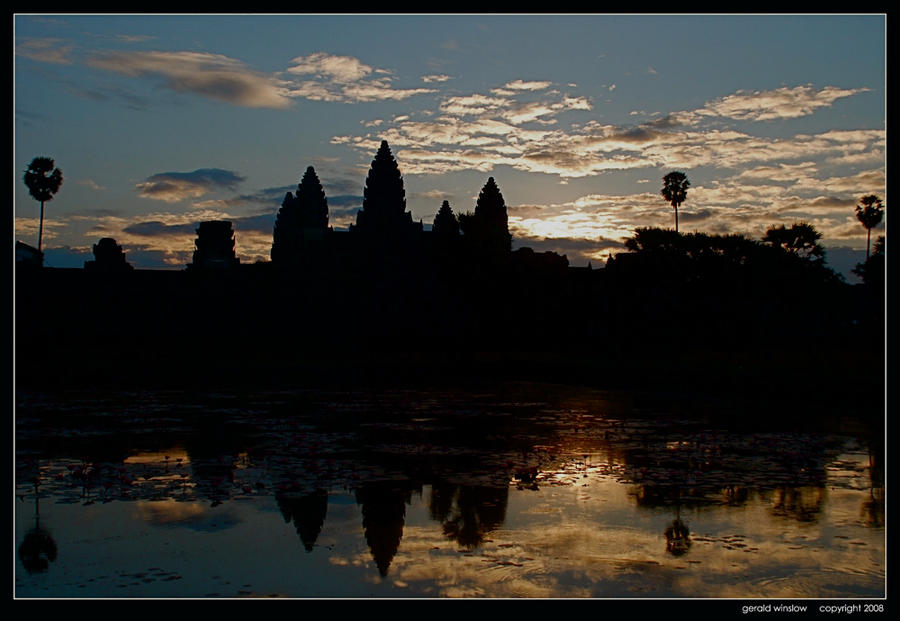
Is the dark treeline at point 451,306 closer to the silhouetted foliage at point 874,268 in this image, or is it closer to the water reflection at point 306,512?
the silhouetted foliage at point 874,268

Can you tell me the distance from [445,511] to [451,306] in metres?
49.9

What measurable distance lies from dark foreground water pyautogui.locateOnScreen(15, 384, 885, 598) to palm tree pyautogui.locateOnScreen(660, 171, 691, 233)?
7240cm

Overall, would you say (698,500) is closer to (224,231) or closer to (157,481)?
(157,481)

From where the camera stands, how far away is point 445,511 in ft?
30.2

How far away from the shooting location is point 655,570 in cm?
722

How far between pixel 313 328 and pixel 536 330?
17.4m

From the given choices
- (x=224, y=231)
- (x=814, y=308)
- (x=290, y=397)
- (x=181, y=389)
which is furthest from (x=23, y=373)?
(x=224, y=231)

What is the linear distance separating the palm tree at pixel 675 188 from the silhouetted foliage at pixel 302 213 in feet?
128

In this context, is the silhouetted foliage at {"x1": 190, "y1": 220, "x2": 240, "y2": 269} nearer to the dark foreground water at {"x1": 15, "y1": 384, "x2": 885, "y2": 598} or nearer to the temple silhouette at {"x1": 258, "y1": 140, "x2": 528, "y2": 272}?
the temple silhouette at {"x1": 258, "y1": 140, "x2": 528, "y2": 272}

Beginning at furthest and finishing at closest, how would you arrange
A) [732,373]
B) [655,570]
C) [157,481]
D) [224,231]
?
[224,231] < [732,373] < [157,481] < [655,570]

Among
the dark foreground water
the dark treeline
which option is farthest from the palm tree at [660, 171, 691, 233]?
the dark foreground water

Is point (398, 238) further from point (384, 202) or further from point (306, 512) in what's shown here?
point (306, 512)

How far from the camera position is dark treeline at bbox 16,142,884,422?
48.8 m

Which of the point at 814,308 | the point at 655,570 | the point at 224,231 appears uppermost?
the point at 224,231
